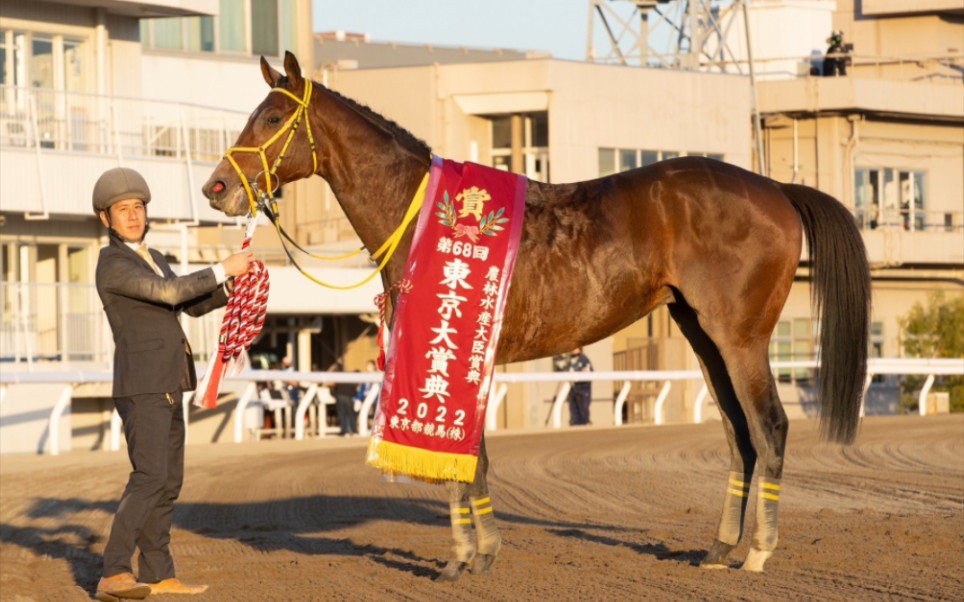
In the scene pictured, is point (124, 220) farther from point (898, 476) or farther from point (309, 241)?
point (309, 241)

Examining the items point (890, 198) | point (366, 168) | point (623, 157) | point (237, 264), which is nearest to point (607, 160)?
point (623, 157)

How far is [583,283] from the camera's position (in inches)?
342

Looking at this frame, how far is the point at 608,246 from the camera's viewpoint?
870 cm

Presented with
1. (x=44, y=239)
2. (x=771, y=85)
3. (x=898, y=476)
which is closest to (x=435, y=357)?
(x=898, y=476)

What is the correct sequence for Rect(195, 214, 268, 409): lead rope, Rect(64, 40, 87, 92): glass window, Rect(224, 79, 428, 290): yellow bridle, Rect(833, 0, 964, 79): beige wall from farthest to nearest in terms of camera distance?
Rect(833, 0, 964, 79): beige wall → Rect(64, 40, 87, 92): glass window → Rect(224, 79, 428, 290): yellow bridle → Rect(195, 214, 268, 409): lead rope

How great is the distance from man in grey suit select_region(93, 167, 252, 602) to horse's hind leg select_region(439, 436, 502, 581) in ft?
4.28

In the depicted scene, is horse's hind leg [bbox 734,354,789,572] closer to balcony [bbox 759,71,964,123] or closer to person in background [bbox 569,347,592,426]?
person in background [bbox 569,347,592,426]

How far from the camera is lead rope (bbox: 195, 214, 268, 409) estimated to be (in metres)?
8.55

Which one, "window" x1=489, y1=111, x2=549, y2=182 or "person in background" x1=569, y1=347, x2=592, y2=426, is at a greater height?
"window" x1=489, y1=111, x2=549, y2=182

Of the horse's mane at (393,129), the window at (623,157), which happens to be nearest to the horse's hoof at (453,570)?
the horse's mane at (393,129)

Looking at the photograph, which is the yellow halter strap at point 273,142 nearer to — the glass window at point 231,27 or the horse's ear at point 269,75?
the horse's ear at point 269,75

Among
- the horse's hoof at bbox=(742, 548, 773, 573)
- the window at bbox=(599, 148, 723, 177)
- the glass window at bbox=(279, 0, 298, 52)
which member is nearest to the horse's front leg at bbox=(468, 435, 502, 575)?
the horse's hoof at bbox=(742, 548, 773, 573)

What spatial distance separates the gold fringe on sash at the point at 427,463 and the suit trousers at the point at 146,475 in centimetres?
100

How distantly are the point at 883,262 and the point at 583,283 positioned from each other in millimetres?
38606
